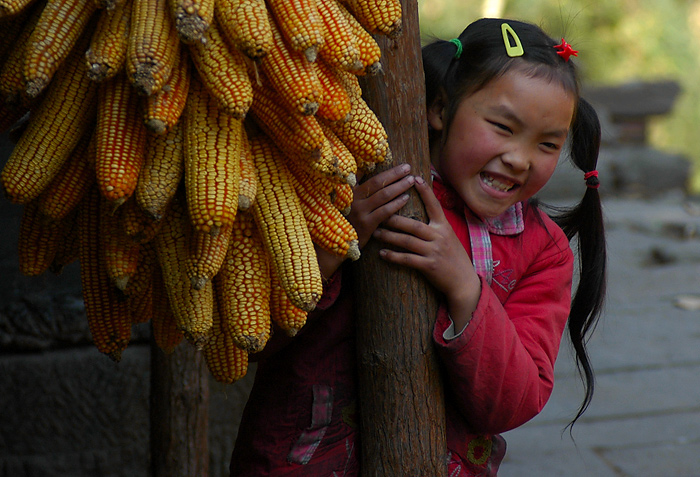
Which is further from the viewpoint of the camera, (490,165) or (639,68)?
(639,68)

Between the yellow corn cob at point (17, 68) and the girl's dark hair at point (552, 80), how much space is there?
2.64 ft

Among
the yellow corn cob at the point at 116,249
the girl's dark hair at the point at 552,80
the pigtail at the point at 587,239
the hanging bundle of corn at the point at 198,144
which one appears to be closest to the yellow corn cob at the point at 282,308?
the hanging bundle of corn at the point at 198,144

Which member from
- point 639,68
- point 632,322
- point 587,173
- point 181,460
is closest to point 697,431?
point 632,322

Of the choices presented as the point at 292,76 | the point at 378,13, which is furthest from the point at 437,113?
the point at 292,76

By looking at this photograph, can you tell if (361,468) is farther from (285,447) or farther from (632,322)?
(632,322)

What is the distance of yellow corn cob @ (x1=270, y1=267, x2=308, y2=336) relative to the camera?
3.78 ft

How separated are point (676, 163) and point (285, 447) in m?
9.31

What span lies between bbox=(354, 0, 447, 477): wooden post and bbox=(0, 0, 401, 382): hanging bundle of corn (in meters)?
0.21

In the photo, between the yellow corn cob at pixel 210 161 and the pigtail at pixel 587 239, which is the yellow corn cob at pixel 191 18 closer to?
the yellow corn cob at pixel 210 161

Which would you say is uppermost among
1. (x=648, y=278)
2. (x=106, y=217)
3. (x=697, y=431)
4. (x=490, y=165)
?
(x=106, y=217)

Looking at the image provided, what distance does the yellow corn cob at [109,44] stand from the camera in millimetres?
1000

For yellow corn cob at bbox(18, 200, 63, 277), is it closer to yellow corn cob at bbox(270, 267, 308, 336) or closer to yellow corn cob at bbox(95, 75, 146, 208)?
yellow corn cob at bbox(95, 75, 146, 208)

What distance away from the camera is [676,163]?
962 cm

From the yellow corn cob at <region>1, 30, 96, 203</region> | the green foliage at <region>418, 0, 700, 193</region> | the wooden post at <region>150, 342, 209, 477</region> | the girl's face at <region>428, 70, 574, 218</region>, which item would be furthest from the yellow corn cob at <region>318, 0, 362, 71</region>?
the green foliage at <region>418, 0, 700, 193</region>
